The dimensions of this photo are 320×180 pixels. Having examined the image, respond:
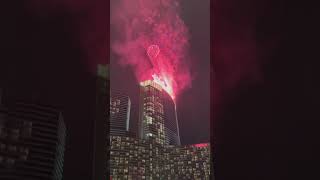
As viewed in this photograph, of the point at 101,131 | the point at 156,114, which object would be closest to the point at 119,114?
the point at 156,114

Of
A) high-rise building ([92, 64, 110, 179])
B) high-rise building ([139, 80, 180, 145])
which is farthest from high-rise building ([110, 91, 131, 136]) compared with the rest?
high-rise building ([92, 64, 110, 179])

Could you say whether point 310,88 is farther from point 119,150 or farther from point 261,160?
point 119,150

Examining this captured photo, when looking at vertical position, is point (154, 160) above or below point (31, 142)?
below

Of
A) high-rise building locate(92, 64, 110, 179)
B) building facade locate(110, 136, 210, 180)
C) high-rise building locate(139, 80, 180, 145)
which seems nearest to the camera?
high-rise building locate(92, 64, 110, 179)

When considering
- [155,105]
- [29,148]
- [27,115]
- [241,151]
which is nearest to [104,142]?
[29,148]

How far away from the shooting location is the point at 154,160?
88438mm

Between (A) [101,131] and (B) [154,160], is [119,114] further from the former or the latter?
(A) [101,131]

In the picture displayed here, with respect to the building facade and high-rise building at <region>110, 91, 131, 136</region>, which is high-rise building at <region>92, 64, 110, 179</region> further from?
high-rise building at <region>110, 91, 131, 136</region>

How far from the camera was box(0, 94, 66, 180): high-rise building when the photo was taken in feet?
239

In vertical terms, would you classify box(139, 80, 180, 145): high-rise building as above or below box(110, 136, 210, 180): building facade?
above

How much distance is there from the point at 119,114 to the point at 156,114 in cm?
2177

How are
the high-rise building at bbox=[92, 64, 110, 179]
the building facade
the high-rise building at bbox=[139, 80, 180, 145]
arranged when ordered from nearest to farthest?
the high-rise building at bbox=[92, 64, 110, 179], the building facade, the high-rise building at bbox=[139, 80, 180, 145]

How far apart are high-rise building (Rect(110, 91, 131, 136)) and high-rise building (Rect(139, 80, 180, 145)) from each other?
1091 centimetres

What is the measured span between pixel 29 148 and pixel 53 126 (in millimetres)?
9017
